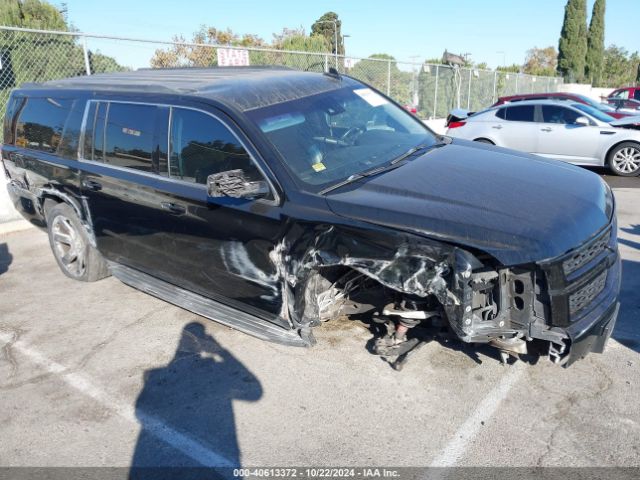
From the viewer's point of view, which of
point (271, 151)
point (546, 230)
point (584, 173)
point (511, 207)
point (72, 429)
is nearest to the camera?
point (546, 230)

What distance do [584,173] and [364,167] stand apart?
5.25ft

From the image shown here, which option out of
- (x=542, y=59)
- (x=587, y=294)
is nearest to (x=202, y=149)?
(x=587, y=294)

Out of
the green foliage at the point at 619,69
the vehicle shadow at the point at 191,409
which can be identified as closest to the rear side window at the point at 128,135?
the vehicle shadow at the point at 191,409

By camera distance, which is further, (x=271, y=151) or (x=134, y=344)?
(x=134, y=344)

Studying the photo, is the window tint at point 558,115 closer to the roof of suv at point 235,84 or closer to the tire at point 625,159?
the tire at point 625,159

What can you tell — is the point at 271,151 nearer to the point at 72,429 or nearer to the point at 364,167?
the point at 364,167

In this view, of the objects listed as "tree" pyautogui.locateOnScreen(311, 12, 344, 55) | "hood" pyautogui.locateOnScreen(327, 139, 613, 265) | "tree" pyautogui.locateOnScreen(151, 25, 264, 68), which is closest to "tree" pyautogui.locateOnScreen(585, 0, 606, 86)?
"tree" pyautogui.locateOnScreen(311, 12, 344, 55)

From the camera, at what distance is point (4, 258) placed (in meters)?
6.43

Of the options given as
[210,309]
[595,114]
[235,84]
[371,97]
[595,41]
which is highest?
[595,41]

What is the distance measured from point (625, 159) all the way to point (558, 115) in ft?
4.97

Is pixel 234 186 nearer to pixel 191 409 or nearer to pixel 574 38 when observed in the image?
pixel 191 409

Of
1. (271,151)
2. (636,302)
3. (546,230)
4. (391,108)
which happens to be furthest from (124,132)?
(636,302)

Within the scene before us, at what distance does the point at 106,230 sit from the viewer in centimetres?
474

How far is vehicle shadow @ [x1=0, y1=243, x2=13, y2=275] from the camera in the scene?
6061 mm
